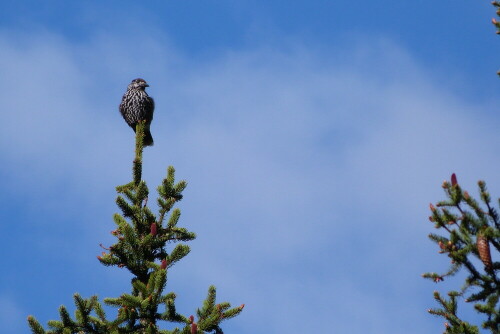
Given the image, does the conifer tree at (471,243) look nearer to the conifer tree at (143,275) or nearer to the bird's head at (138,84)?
the conifer tree at (143,275)

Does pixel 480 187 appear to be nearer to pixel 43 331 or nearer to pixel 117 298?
pixel 117 298

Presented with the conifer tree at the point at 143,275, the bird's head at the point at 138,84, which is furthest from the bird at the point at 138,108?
the conifer tree at the point at 143,275

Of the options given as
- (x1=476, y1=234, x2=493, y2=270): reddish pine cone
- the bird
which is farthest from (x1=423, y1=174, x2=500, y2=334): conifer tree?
the bird

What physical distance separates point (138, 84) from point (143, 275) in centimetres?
643

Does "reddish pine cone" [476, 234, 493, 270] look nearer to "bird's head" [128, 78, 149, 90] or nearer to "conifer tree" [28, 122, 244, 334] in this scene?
"conifer tree" [28, 122, 244, 334]

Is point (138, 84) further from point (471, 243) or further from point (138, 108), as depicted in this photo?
point (471, 243)

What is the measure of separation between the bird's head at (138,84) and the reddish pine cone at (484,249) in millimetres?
8911

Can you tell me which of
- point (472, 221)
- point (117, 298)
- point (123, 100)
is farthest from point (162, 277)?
point (123, 100)

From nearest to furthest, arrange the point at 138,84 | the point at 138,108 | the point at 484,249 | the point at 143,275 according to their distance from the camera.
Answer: the point at 484,249
the point at 143,275
the point at 138,108
the point at 138,84

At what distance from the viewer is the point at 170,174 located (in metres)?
7.74

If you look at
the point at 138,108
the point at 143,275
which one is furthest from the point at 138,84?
the point at 143,275

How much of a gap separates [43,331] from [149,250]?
55.9 inches

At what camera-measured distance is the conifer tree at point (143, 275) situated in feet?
21.9

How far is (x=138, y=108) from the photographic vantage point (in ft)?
40.6
